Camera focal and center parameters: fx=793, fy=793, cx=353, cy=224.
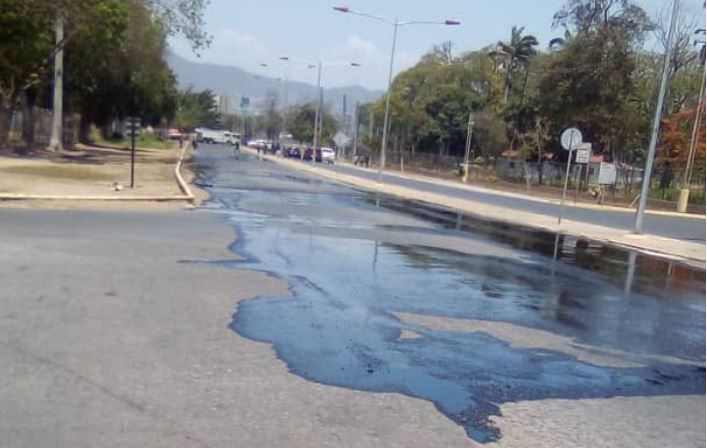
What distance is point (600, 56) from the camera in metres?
52.3

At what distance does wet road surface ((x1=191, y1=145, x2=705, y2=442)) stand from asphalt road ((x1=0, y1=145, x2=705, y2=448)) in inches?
1.4

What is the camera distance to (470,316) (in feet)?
31.4

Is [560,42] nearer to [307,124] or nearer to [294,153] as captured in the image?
Result: [294,153]

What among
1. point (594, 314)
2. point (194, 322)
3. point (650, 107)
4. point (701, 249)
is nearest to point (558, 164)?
point (650, 107)

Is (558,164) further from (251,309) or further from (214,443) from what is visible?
(214,443)

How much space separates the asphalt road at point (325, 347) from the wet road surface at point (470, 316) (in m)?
0.03

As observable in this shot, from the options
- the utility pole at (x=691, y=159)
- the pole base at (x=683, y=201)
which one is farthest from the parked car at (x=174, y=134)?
the pole base at (x=683, y=201)

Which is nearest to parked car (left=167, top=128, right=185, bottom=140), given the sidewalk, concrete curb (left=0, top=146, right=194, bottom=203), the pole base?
the pole base

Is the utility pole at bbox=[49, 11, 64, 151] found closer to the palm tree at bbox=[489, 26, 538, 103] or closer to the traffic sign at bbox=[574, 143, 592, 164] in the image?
the traffic sign at bbox=[574, 143, 592, 164]

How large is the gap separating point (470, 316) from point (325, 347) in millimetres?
2682

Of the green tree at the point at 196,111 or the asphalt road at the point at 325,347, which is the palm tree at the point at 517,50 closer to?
the asphalt road at the point at 325,347

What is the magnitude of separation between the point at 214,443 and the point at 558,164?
185 feet

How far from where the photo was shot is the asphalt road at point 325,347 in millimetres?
5449

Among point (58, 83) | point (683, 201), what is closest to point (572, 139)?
Answer: point (683, 201)
